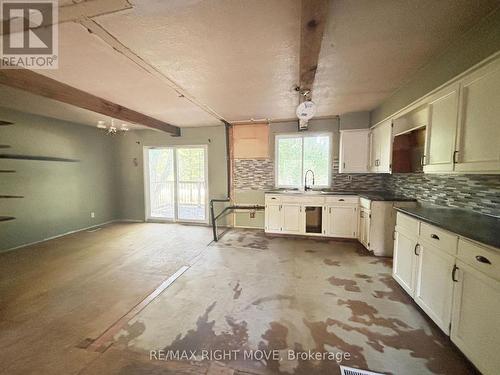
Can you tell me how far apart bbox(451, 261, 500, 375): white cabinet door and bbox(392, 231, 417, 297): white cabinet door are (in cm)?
61

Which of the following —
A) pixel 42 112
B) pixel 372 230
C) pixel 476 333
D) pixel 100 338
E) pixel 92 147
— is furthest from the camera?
pixel 92 147

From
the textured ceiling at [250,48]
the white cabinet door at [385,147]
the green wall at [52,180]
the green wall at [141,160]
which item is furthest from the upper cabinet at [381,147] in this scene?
the green wall at [52,180]

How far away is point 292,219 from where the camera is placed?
430 centimetres

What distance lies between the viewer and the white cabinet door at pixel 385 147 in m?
3.27

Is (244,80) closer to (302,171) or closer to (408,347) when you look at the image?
(302,171)

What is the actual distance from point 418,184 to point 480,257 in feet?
6.79

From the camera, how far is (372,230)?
341 centimetres

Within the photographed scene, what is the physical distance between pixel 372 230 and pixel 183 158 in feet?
14.9

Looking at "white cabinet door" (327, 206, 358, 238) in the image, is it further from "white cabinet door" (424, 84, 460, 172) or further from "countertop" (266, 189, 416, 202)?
"white cabinet door" (424, 84, 460, 172)

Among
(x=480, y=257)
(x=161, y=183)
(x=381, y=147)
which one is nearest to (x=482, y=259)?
(x=480, y=257)

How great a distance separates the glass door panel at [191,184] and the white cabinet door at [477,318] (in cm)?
480

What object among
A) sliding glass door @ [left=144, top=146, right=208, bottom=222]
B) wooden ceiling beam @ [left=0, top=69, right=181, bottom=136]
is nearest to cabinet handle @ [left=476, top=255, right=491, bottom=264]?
wooden ceiling beam @ [left=0, top=69, right=181, bottom=136]

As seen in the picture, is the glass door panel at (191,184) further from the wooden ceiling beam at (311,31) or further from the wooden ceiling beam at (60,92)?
the wooden ceiling beam at (311,31)

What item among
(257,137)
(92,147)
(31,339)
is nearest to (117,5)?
(31,339)
